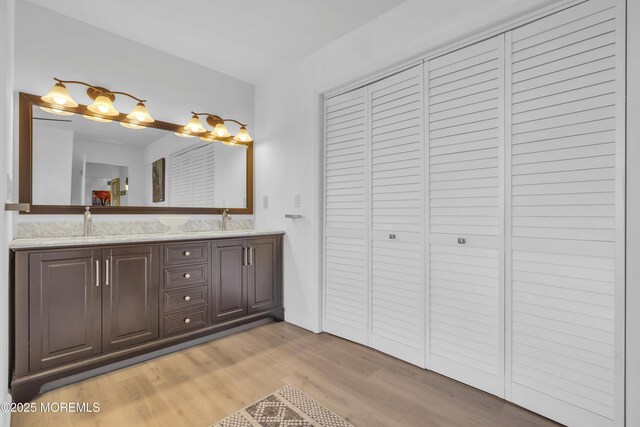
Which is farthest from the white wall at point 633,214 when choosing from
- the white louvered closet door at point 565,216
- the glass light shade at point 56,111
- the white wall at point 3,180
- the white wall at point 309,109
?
the glass light shade at point 56,111

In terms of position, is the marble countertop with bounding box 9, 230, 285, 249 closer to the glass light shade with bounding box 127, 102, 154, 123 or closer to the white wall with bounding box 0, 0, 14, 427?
the white wall with bounding box 0, 0, 14, 427

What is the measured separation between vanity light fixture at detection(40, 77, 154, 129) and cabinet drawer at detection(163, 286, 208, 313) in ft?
4.63

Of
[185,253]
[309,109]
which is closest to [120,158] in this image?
[185,253]

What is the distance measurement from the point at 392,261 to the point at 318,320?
0.91 meters

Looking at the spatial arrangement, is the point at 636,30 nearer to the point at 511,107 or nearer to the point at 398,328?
the point at 511,107

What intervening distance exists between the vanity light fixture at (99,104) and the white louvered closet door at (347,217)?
5.02ft

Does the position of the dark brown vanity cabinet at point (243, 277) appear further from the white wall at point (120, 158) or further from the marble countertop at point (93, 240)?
the white wall at point (120, 158)

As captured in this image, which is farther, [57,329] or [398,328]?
[398,328]

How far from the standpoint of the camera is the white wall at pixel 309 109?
6.60 ft

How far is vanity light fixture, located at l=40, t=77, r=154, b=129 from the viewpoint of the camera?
217cm

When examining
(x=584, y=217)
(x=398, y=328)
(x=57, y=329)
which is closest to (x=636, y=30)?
(x=584, y=217)

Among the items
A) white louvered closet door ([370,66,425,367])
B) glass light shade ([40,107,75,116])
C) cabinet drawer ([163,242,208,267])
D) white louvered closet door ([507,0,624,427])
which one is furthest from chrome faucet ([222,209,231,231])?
white louvered closet door ([507,0,624,427])

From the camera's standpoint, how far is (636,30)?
1351mm

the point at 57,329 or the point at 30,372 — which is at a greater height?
the point at 57,329
